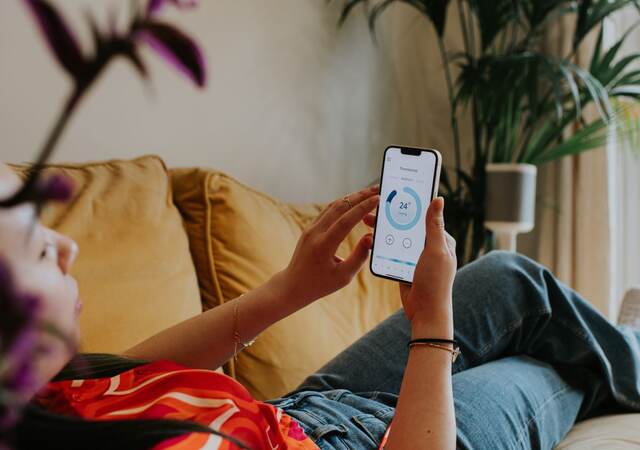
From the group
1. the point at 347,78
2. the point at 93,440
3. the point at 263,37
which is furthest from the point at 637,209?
the point at 93,440

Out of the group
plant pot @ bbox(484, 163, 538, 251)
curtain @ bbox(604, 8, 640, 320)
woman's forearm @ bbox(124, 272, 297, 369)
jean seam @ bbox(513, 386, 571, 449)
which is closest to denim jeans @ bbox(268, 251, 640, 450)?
jean seam @ bbox(513, 386, 571, 449)

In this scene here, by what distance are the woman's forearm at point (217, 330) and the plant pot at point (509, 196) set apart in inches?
47.7

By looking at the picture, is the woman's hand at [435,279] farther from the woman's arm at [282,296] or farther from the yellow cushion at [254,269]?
the yellow cushion at [254,269]

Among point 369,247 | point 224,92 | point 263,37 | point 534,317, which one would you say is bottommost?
point 534,317

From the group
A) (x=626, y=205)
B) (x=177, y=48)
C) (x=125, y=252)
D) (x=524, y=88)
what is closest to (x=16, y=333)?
(x=177, y=48)

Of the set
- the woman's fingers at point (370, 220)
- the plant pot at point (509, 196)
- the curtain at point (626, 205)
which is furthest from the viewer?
the curtain at point (626, 205)

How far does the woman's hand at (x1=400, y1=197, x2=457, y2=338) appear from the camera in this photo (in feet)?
2.46

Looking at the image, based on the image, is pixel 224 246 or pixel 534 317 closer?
pixel 534 317

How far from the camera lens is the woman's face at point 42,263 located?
25cm

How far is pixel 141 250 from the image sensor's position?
1107mm

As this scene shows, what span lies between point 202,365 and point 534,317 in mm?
578

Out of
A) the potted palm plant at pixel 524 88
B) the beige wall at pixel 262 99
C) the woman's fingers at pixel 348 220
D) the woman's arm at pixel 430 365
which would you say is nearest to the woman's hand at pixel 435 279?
the woman's arm at pixel 430 365

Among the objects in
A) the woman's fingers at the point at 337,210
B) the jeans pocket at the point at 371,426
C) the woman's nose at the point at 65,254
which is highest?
the woman's nose at the point at 65,254

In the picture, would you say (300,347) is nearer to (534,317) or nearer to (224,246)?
(224,246)
